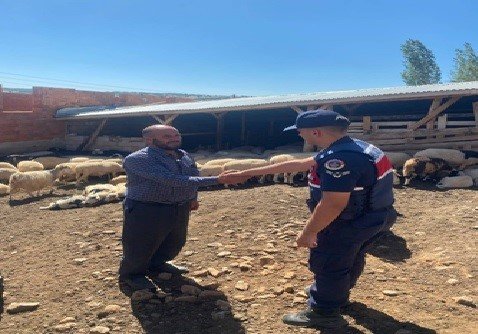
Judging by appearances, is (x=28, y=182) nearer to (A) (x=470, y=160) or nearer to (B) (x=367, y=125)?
(B) (x=367, y=125)

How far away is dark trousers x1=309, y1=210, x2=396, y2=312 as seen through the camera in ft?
9.98

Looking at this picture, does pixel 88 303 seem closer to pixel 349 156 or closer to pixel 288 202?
pixel 349 156

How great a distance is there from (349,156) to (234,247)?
9.30ft

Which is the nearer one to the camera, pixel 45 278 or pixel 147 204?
pixel 147 204

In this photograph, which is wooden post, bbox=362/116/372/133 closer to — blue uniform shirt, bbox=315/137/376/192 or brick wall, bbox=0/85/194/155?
blue uniform shirt, bbox=315/137/376/192

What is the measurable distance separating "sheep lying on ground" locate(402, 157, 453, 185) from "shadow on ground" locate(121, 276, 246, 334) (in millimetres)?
7678

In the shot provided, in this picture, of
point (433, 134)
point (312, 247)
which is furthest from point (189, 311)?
point (433, 134)

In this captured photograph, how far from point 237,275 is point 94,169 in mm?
9166

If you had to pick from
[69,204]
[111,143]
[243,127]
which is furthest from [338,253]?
[111,143]

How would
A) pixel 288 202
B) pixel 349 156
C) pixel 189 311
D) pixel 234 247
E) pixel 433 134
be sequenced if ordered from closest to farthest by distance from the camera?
1. pixel 349 156
2. pixel 189 311
3. pixel 234 247
4. pixel 288 202
5. pixel 433 134

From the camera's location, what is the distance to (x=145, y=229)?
4.07 m

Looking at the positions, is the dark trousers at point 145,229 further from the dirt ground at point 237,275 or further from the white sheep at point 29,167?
the white sheep at point 29,167

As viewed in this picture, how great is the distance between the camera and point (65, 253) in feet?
18.3

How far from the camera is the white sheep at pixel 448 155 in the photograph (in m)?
10.8
